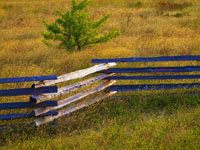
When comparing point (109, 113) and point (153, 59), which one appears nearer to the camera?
point (109, 113)

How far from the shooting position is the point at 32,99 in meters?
4.61

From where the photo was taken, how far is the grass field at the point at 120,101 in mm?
4270

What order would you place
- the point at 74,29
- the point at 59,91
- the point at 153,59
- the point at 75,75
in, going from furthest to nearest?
1. the point at 74,29
2. the point at 153,59
3. the point at 75,75
4. the point at 59,91

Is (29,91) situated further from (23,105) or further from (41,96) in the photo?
(23,105)

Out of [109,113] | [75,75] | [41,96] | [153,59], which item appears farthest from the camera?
[153,59]

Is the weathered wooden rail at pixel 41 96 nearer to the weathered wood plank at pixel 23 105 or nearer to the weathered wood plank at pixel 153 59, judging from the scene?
the weathered wood plank at pixel 23 105

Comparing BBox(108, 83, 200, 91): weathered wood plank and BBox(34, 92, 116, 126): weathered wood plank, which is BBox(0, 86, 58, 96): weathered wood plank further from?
BBox(108, 83, 200, 91): weathered wood plank

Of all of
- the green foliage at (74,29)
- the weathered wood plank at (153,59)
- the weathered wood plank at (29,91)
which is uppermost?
the green foliage at (74,29)

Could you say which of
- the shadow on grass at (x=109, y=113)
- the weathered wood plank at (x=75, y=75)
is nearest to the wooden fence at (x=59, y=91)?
the weathered wood plank at (x=75, y=75)

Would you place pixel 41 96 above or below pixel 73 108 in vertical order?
above

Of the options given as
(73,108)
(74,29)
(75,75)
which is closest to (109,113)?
(73,108)

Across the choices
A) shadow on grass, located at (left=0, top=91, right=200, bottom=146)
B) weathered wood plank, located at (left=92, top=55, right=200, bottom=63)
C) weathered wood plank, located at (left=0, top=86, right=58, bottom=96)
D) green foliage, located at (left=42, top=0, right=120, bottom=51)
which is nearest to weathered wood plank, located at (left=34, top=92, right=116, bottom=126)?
shadow on grass, located at (left=0, top=91, right=200, bottom=146)

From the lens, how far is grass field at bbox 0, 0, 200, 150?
427 cm

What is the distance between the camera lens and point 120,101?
5.89m
